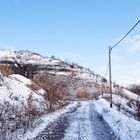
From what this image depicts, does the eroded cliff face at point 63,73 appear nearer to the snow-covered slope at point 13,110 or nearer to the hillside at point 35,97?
the hillside at point 35,97

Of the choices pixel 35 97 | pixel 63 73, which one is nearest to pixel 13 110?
pixel 35 97

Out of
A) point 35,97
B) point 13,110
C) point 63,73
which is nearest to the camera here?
point 13,110

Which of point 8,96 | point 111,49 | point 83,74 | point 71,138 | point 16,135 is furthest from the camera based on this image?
point 83,74

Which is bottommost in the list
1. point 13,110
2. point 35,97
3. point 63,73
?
point 13,110

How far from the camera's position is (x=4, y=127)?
64.4ft

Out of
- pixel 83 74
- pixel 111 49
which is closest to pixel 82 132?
pixel 111 49

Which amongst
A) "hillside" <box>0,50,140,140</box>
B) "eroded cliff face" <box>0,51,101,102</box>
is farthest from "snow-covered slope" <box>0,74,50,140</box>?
"eroded cliff face" <box>0,51,101,102</box>

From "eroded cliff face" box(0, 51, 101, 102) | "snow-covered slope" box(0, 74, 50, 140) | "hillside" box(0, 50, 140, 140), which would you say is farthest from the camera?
"eroded cliff face" box(0, 51, 101, 102)

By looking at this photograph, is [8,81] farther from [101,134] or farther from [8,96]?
[101,134]

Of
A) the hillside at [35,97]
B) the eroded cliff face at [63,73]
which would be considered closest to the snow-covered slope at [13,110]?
the hillside at [35,97]

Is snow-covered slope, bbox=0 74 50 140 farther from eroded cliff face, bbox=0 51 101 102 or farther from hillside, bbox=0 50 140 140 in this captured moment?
eroded cliff face, bbox=0 51 101 102

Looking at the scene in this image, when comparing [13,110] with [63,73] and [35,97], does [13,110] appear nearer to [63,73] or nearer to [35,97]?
[35,97]

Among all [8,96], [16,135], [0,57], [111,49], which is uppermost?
[0,57]

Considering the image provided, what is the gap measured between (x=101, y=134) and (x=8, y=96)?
569 inches
